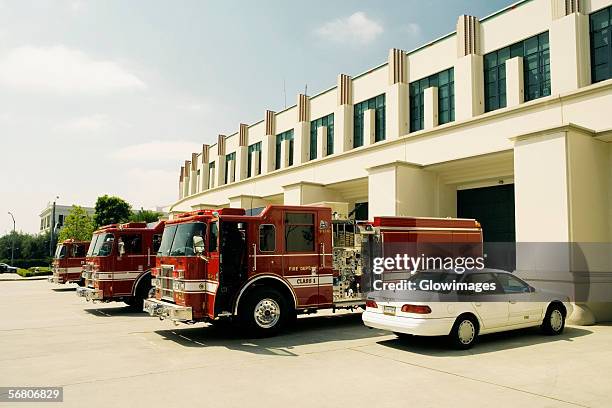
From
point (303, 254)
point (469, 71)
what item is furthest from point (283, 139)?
point (303, 254)

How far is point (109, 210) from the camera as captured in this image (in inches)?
2436

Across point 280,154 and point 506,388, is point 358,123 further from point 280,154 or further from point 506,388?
point 506,388

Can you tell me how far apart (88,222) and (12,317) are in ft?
131

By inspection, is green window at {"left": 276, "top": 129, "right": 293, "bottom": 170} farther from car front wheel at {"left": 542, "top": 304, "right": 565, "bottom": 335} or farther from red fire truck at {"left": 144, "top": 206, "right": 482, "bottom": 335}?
car front wheel at {"left": 542, "top": 304, "right": 565, "bottom": 335}

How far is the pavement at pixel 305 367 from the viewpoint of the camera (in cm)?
624

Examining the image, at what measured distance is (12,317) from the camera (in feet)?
48.0

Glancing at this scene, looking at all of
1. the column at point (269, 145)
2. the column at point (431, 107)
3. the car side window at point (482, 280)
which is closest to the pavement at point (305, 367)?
the car side window at point (482, 280)

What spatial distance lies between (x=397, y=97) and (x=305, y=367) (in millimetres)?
17101

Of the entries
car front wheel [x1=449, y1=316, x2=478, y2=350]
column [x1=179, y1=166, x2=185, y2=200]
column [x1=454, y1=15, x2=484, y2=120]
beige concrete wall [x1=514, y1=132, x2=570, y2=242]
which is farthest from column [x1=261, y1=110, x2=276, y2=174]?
car front wheel [x1=449, y1=316, x2=478, y2=350]

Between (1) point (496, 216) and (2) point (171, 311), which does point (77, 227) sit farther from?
(2) point (171, 311)

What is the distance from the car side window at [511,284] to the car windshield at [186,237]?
620 centimetres

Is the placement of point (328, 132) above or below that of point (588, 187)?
above

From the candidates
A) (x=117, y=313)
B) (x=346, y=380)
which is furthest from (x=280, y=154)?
(x=346, y=380)
